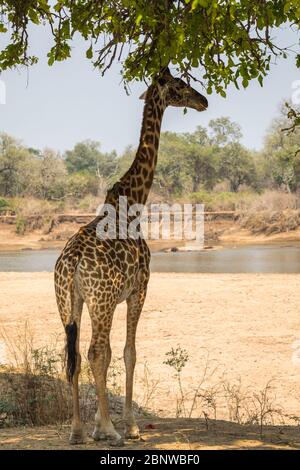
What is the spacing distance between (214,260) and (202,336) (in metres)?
18.2

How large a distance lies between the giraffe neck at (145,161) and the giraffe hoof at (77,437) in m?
2.00

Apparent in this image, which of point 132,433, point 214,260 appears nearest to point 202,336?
point 132,433

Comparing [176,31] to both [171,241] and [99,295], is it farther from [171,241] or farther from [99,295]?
[171,241]

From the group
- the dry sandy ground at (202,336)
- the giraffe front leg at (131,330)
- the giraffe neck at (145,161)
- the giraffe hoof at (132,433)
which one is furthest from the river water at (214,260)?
the giraffe hoof at (132,433)

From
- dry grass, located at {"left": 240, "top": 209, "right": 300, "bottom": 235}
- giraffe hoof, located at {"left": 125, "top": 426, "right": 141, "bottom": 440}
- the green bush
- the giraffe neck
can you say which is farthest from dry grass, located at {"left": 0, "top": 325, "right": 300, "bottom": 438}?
the green bush

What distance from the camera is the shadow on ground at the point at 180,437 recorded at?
5887mm

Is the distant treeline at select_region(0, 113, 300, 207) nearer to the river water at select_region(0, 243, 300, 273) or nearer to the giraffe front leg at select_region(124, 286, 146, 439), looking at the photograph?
the river water at select_region(0, 243, 300, 273)

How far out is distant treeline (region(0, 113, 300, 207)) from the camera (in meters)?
52.9

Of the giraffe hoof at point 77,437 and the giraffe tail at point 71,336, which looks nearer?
the giraffe tail at point 71,336

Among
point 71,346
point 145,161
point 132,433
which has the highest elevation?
point 145,161

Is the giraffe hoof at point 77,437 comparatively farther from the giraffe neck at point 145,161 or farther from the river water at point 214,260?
the river water at point 214,260

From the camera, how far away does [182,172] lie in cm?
5781

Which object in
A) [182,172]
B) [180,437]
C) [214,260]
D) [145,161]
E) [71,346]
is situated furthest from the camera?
[182,172]

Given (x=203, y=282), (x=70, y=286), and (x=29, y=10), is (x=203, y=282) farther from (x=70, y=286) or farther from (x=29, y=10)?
(x=70, y=286)
